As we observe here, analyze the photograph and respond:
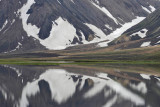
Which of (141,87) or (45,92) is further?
(141,87)

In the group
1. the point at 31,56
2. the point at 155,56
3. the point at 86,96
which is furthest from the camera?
the point at 31,56

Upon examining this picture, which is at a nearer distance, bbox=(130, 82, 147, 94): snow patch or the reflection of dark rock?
the reflection of dark rock

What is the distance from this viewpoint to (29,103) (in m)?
42.7

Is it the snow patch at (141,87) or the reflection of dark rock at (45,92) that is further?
the snow patch at (141,87)

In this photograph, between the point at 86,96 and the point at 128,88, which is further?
the point at 128,88

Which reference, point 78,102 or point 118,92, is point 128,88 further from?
point 78,102

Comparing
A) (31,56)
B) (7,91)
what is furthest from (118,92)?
(31,56)

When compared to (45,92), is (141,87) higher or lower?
lower

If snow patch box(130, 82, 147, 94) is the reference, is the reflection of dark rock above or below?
above

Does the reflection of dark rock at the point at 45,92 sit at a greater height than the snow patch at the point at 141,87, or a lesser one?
greater

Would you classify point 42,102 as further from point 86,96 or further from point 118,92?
point 118,92

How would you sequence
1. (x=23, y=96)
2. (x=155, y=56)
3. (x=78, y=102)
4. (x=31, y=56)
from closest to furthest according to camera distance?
(x=78, y=102) → (x=23, y=96) → (x=155, y=56) → (x=31, y=56)

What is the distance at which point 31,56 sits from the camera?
192 metres

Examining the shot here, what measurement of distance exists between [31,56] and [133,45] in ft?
170
